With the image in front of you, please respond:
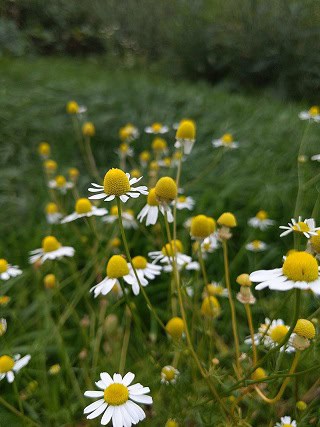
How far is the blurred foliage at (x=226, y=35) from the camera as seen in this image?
3.95 m

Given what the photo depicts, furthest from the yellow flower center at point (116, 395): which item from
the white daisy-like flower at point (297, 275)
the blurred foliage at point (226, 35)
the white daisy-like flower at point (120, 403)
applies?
the blurred foliage at point (226, 35)

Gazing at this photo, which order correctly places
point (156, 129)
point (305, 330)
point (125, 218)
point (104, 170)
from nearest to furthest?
point (305, 330), point (125, 218), point (156, 129), point (104, 170)

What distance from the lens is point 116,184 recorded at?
76 cm

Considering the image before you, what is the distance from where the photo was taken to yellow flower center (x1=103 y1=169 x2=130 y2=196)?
76 centimetres

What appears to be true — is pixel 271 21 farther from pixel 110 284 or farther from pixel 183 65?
pixel 110 284

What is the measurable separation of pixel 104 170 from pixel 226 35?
2419 millimetres

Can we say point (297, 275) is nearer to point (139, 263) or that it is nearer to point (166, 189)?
point (166, 189)

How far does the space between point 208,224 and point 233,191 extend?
1.05 m

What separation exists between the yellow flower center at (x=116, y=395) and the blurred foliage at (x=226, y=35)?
3080 mm

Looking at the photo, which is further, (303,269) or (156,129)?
(156,129)

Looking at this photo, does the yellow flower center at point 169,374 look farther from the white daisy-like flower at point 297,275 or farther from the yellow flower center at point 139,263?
the white daisy-like flower at point 297,275

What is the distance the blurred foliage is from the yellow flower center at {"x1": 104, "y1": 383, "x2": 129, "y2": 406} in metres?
3.08

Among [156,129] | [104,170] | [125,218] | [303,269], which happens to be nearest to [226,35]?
[104,170]

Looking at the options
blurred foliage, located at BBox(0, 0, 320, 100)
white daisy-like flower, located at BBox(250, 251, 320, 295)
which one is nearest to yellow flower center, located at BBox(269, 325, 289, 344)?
white daisy-like flower, located at BBox(250, 251, 320, 295)
